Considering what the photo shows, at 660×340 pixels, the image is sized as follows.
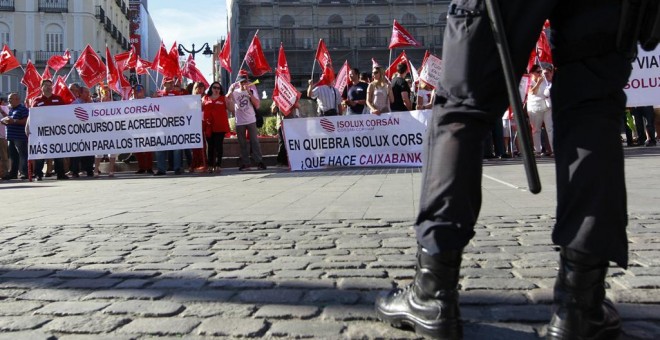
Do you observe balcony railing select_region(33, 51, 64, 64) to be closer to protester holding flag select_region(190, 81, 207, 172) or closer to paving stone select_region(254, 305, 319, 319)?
protester holding flag select_region(190, 81, 207, 172)

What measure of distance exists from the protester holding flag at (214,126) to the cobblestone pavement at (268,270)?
681 centimetres

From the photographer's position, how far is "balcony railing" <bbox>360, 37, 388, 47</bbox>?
6272cm

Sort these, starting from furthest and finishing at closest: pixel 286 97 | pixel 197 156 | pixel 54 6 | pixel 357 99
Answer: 1. pixel 54 6
2. pixel 286 97
3. pixel 197 156
4. pixel 357 99

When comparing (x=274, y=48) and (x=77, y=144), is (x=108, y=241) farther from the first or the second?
(x=274, y=48)

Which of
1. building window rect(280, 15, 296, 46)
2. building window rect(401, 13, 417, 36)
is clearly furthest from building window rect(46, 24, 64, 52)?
building window rect(401, 13, 417, 36)

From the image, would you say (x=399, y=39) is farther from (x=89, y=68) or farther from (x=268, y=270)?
(x=268, y=270)

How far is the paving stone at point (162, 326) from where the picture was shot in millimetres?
2260

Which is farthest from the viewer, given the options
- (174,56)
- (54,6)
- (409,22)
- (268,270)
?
(409,22)

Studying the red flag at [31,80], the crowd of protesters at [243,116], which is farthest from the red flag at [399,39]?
the red flag at [31,80]

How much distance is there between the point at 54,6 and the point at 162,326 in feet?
214

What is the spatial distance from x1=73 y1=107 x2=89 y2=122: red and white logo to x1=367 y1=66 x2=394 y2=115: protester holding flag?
17.9ft

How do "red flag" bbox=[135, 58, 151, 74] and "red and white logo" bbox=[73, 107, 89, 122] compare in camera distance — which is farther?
"red flag" bbox=[135, 58, 151, 74]

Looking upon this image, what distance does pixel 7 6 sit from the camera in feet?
194

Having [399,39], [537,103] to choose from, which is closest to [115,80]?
[399,39]
